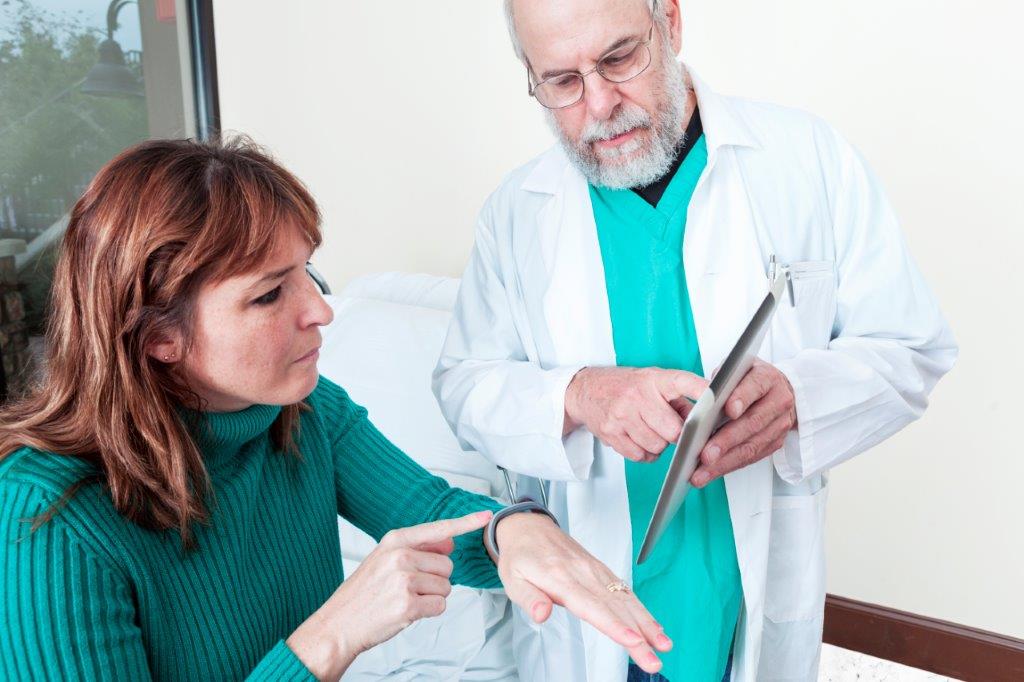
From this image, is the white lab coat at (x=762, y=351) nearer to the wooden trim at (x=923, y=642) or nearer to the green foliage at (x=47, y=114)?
the wooden trim at (x=923, y=642)

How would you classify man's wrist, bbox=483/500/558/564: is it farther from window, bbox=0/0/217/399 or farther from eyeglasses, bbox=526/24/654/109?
window, bbox=0/0/217/399

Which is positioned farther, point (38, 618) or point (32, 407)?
point (32, 407)

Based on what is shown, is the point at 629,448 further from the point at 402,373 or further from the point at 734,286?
the point at 402,373

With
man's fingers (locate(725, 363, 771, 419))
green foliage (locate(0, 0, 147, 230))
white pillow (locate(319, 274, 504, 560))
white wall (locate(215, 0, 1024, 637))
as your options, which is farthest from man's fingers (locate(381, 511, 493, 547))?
green foliage (locate(0, 0, 147, 230))

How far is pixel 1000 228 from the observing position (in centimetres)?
199

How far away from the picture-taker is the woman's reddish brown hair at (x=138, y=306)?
97 cm

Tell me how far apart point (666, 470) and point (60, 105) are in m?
2.22

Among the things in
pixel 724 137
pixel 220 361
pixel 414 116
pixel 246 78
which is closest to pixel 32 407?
pixel 220 361

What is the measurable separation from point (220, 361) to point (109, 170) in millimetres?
239

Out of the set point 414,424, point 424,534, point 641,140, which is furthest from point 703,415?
point 414,424

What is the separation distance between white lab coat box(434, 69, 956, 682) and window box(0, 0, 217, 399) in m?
1.67

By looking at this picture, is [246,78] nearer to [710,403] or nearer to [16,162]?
[16,162]

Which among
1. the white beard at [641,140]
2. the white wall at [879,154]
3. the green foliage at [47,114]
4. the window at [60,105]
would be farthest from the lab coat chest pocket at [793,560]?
the green foliage at [47,114]

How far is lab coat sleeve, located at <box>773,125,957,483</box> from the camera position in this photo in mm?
1227
